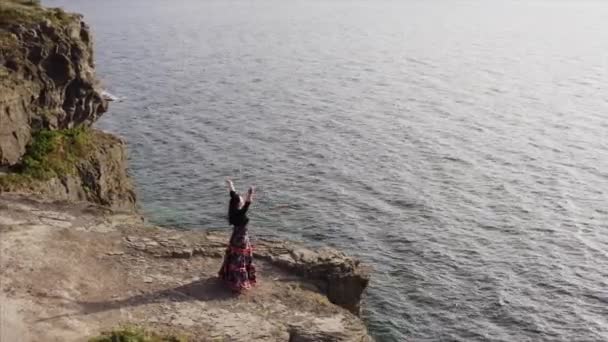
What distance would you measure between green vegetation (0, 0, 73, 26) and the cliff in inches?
23.8

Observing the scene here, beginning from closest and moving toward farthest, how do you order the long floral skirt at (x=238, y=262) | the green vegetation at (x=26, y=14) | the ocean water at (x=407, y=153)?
the long floral skirt at (x=238, y=262) < the ocean water at (x=407, y=153) < the green vegetation at (x=26, y=14)

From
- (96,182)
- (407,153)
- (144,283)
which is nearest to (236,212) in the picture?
(144,283)

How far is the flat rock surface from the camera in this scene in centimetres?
2175

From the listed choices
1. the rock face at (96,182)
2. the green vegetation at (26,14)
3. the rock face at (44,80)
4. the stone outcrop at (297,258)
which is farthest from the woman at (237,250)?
the green vegetation at (26,14)

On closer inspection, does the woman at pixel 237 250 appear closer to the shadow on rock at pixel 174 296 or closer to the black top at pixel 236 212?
the black top at pixel 236 212

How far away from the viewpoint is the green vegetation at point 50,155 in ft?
108

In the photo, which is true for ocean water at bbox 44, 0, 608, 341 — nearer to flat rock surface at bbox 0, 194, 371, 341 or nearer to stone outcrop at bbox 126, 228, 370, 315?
stone outcrop at bbox 126, 228, 370, 315

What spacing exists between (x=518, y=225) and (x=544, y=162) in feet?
39.3

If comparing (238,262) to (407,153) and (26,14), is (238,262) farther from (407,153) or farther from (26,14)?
(407,153)

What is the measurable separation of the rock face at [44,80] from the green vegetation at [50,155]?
59cm

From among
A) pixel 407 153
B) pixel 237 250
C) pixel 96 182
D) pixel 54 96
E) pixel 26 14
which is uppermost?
pixel 26 14

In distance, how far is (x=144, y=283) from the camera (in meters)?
24.3

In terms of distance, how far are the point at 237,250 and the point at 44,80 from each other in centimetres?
2257

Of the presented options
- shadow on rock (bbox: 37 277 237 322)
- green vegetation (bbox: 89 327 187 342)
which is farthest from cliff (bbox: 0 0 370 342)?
green vegetation (bbox: 89 327 187 342)
